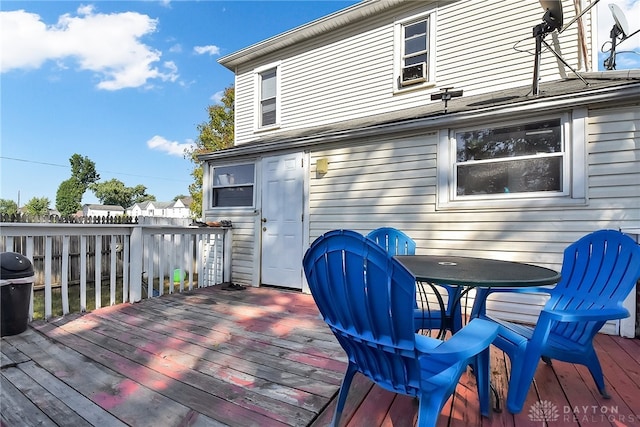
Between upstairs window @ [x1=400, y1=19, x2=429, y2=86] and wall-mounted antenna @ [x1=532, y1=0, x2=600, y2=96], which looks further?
upstairs window @ [x1=400, y1=19, x2=429, y2=86]

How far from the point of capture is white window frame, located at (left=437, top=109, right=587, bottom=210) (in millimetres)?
3116

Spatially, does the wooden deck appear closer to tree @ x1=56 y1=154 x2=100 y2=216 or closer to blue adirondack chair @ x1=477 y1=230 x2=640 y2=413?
blue adirondack chair @ x1=477 y1=230 x2=640 y2=413

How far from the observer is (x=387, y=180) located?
13.8 ft

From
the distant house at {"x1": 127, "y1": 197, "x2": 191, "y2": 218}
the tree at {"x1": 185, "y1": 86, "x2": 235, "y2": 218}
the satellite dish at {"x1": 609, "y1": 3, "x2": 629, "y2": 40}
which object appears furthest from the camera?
the distant house at {"x1": 127, "y1": 197, "x2": 191, "y2": 218}

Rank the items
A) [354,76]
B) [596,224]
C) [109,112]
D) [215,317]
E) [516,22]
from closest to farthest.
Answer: [596,224] → [215,317] → [516,22] → [354,76] → [109,112]

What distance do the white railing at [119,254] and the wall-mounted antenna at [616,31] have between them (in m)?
7.12

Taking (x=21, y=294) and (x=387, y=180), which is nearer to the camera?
(x=21, y=294)

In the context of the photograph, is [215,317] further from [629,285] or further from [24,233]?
[629,285]

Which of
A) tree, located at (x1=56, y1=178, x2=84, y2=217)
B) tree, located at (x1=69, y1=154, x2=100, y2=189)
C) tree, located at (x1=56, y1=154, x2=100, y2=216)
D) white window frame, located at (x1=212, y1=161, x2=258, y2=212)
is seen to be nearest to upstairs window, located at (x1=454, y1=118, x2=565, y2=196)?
white window frame, located at (x1=212, y1=161, x2=258, y2=212)

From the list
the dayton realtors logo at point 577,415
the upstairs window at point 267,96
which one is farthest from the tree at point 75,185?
the dayton realtors logo at point 577,415

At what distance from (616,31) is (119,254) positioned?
10.5 metres

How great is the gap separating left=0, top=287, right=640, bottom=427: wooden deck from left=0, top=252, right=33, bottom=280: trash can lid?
0.56 meters

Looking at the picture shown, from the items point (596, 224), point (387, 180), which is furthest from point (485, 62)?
point (596, 224)

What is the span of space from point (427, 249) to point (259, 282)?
9.42 ft
